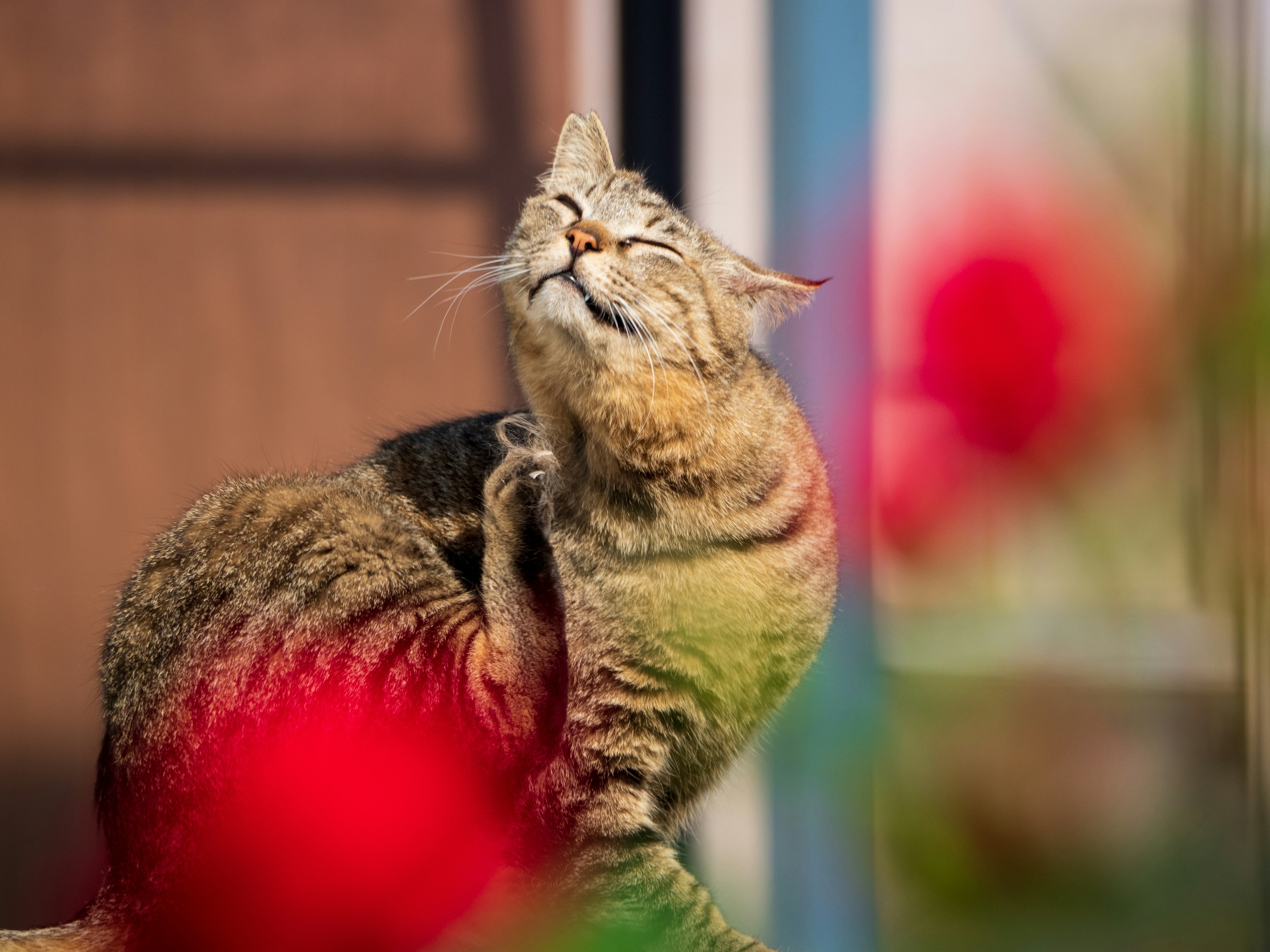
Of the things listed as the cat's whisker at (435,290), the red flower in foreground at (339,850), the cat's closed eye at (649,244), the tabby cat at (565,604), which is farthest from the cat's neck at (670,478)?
the cat's whisker at (435,290)

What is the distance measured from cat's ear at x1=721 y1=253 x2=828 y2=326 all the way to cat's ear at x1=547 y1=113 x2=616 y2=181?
202mm

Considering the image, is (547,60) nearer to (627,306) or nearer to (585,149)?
(585,149)

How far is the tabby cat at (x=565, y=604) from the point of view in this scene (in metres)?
0.90

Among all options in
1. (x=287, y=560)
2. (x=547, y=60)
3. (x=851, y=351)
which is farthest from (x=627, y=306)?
(x=547, y=60)

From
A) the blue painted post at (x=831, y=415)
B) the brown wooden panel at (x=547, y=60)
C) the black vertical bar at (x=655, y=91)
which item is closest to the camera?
the blue painted post at (x=831, y=415)

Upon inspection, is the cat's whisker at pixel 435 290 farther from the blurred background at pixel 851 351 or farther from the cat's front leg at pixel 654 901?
the cat's front leg at pixel 654 901

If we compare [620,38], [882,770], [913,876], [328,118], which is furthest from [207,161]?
[913,876]

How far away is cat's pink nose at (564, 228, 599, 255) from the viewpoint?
38.0 inches

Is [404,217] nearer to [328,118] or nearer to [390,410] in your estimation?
[328,118]

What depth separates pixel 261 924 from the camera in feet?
2.97

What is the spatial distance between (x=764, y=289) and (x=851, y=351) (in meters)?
0.33

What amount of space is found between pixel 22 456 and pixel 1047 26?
1656mm

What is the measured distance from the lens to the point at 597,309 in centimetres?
95

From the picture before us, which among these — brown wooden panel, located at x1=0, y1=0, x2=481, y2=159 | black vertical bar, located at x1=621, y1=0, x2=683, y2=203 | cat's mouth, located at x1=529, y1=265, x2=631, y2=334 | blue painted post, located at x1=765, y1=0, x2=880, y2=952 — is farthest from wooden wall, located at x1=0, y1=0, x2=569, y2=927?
cat's mouth, located at x1=529, y1=265, x2=631, y2=334
